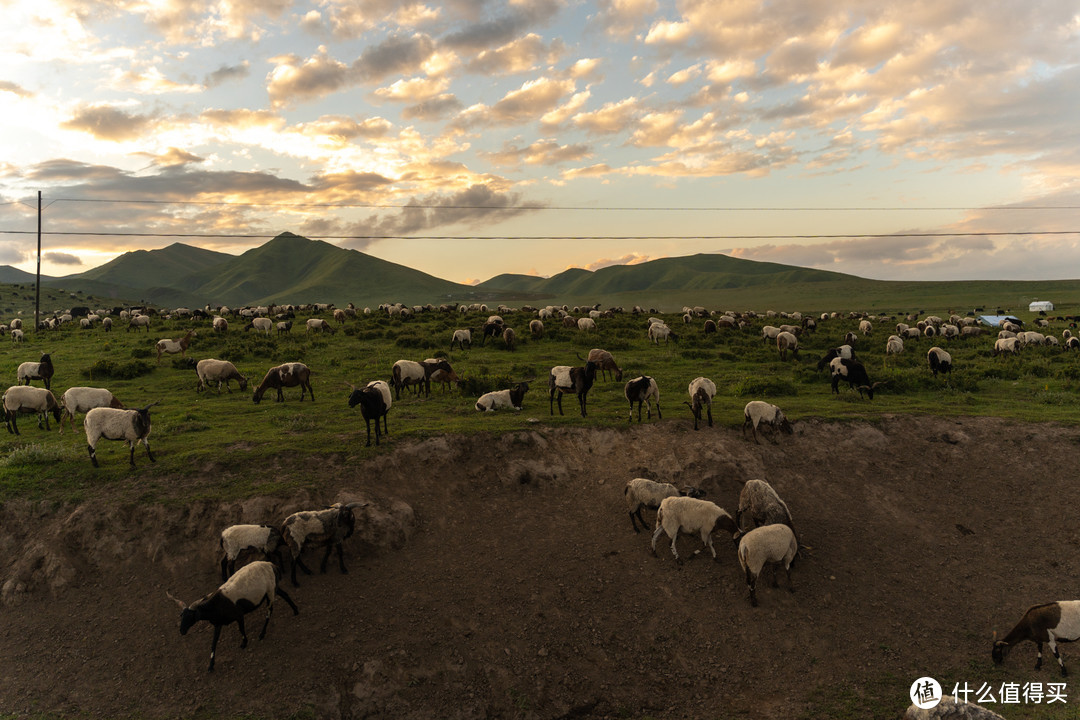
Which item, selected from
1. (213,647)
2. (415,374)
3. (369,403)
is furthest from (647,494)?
(415,374)

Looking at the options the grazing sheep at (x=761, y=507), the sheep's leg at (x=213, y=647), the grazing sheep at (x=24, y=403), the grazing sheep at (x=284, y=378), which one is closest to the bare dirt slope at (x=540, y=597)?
the sheep's leg at (x=213, y=647)

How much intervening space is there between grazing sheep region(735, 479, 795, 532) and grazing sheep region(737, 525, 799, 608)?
3.44 feet

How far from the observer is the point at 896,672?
9.25 meters

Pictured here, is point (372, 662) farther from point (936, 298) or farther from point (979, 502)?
point (936, 298)

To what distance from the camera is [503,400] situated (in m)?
18.6

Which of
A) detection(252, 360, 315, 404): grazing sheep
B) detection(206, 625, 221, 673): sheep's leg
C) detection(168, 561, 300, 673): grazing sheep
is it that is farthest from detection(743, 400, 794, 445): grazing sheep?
detection(252, 360, 315, 404): grazing sheep

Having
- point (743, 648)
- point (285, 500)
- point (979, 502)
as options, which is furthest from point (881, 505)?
point (285, 500)

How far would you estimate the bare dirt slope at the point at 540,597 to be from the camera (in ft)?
29.7

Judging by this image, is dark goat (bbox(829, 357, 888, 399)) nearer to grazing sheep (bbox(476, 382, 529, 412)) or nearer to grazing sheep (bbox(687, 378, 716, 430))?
grazing sheep (bbox(687, 378, 716, 430))

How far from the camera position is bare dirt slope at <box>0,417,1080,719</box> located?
9039 millimetres

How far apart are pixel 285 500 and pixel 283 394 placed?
10.2m

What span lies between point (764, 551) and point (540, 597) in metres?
4.39

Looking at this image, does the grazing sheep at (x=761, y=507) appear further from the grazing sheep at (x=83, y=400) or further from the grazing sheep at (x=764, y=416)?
the grazing sheep at (x=83, y=400)

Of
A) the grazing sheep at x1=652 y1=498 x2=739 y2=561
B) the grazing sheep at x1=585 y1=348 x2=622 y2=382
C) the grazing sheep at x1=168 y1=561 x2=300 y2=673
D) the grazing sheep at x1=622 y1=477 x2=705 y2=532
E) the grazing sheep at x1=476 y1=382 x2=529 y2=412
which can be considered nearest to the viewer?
the grazing sheep at x1=168 y1=561 x2=300 y2=673
